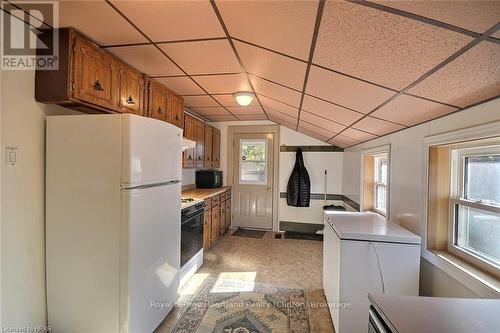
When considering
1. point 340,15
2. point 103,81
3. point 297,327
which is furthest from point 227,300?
point 340,15

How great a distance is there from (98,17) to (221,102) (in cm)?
201

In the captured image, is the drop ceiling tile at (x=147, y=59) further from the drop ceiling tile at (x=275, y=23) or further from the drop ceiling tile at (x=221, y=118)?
the drop ceiling tile at (x=221, y=118)

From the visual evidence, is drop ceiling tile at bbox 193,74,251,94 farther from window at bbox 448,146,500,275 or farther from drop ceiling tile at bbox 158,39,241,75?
window at bbox 448,146,500,275

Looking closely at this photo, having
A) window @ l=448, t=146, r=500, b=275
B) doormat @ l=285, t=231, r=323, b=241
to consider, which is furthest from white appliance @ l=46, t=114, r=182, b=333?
doormat @ l=285, t=231, r=323, b=241

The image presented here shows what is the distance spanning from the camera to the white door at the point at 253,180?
190 inches

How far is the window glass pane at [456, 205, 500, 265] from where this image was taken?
136 cm

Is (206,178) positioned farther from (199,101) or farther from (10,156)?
(10,156)

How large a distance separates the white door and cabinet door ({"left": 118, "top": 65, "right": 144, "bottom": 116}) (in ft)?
9.15

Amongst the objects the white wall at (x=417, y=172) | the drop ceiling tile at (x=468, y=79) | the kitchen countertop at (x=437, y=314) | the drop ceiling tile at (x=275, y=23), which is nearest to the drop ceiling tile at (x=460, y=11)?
the drop ceiling tile at (x=468, y=79)

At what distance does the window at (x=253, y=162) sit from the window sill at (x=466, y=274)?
11.0 ft

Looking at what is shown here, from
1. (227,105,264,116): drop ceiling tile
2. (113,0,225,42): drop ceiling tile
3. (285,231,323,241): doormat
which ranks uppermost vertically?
(227,105,264,116): drop ceiling tile

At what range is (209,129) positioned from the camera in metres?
4.35

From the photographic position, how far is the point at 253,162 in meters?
4.93

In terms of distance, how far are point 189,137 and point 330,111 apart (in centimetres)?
203
